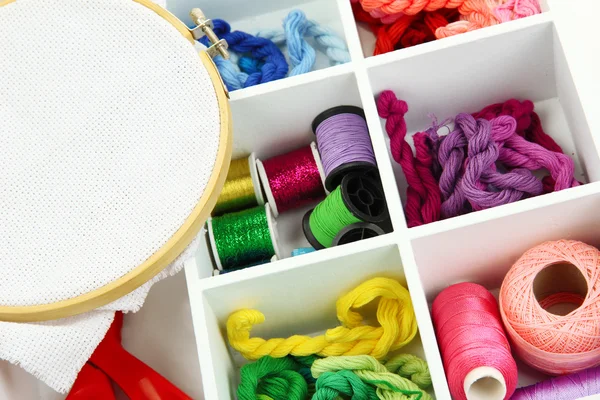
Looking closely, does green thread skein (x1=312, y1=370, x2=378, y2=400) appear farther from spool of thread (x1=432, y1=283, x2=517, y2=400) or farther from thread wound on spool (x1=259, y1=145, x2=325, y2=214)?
thread wound on spool (x1=259, y1=145, x2=325, y2=214)

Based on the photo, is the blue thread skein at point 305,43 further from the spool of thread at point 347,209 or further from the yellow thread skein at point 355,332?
the yellow thread skein at point 355,332

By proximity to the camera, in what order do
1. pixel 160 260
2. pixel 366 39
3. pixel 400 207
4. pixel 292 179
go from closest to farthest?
1. pixel 160 260
2. pixel 400 207
3. pixel 292 179
4. pixel 366 39

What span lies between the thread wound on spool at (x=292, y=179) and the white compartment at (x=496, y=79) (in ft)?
0.44

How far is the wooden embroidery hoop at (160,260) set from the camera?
0.87m

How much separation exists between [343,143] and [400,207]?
0.13 metres

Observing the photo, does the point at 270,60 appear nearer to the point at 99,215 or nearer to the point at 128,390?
the point at 99,215

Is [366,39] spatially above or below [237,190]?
above

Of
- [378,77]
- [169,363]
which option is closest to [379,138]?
[378,77]

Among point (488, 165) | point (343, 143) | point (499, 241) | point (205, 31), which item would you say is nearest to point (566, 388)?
point (499, 241)

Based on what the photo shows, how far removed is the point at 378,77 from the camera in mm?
1091

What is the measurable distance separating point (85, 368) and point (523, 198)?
0.67 m

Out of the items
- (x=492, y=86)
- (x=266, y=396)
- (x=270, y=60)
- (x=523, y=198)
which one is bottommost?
(x=266, y=396)

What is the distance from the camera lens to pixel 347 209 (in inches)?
40.3

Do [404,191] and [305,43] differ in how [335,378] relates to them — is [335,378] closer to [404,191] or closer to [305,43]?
[404,191]
